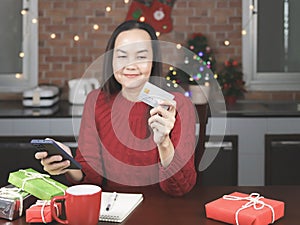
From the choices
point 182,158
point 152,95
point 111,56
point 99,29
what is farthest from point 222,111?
point 152,95

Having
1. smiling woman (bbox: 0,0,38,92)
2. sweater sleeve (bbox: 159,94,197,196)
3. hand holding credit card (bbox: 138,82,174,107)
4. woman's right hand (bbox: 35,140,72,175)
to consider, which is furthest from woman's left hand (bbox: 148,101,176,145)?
smiling woman (bbox: 0,0,38,92)

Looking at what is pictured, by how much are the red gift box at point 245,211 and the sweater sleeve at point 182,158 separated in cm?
25

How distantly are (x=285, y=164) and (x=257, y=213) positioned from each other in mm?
1992

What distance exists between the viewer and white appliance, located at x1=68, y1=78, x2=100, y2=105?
3624 millimetres

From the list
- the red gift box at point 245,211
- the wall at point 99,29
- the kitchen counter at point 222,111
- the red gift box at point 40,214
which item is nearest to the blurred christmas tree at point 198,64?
the wall at point 99,29

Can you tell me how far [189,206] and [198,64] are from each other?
2.26 metres

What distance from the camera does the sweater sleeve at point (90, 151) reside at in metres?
2.05

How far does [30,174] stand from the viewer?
171 centimetres

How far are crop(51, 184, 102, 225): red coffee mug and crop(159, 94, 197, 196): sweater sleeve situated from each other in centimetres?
42

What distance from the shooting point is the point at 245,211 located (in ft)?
4.91

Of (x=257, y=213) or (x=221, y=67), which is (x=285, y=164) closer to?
(x=221, y=67)

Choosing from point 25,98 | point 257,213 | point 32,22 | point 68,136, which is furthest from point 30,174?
point 32,22

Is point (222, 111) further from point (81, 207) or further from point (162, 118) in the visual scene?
point (81, 207)

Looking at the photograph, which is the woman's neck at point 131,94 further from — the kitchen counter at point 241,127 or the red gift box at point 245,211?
the kitchen counter at point 241,127
